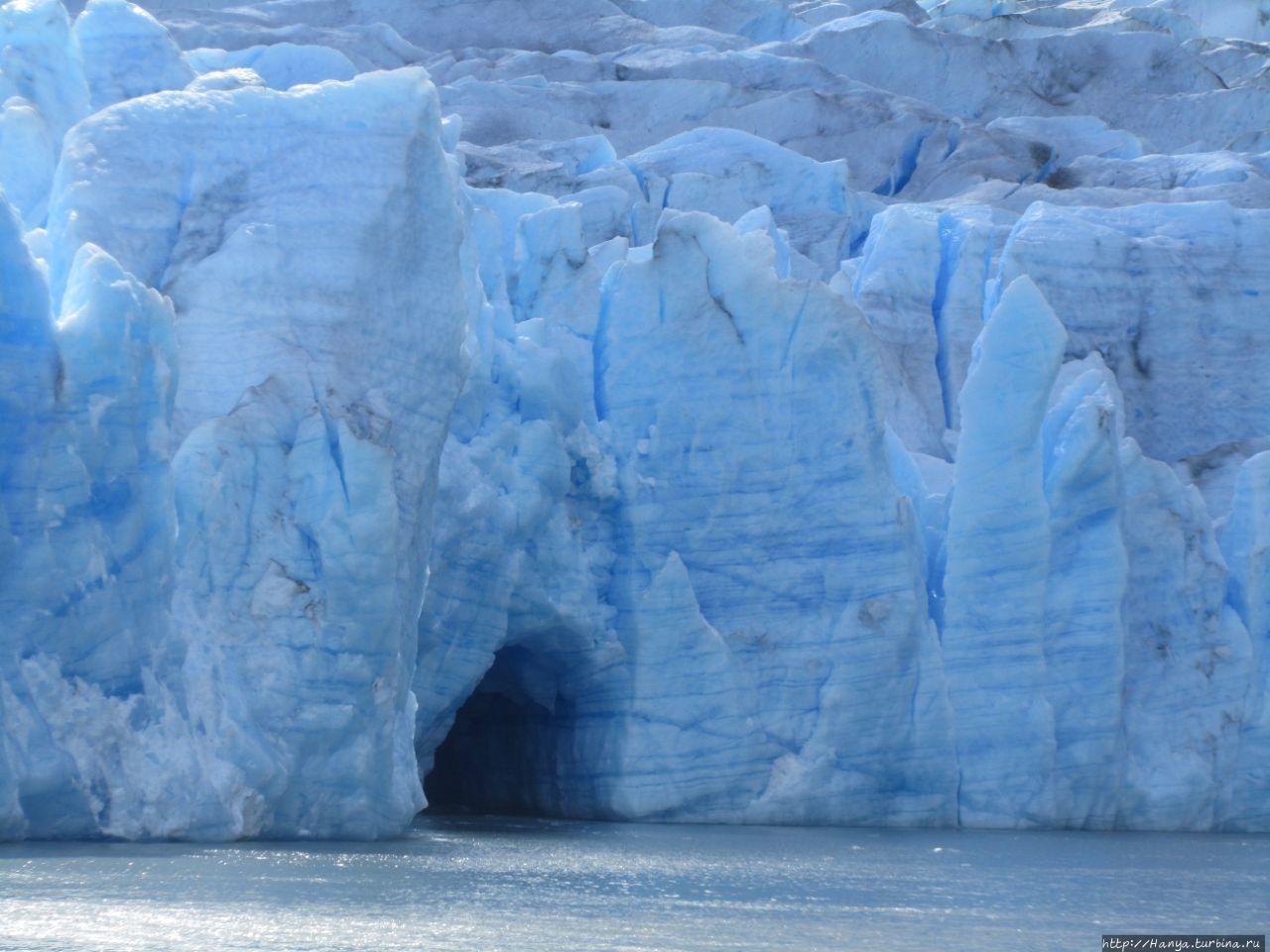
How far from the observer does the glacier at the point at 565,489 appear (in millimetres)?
12688

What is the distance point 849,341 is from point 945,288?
17.0 feet

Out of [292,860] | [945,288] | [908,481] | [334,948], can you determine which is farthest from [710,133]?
[334,948]

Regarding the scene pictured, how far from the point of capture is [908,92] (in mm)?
30391

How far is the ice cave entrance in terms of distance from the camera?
54.5 ft

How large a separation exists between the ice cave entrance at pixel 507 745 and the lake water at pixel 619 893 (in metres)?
1.63

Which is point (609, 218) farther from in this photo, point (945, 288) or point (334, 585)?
point (334, 585)

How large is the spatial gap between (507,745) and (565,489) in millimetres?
2573

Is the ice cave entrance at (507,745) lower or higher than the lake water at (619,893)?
higher

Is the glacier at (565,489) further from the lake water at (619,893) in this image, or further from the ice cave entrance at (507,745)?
the lake water at (619,893)

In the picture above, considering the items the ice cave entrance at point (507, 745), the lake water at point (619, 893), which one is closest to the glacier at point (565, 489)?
the ice cave entrance at point (507, 745)

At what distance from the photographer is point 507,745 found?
57.5 ft

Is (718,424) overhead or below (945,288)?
below

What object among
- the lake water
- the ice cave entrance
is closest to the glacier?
the ice cave entrance

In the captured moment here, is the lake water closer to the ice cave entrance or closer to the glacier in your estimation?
the glacier
